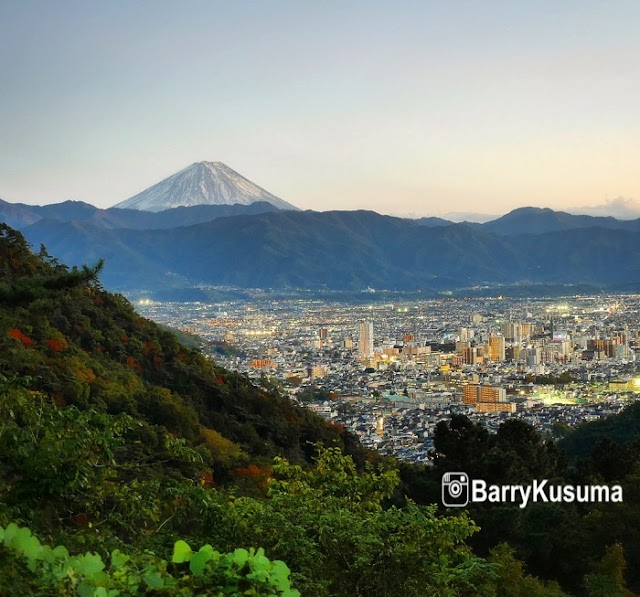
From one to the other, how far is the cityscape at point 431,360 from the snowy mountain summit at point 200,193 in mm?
103595

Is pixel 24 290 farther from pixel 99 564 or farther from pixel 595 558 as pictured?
pixel 595 558

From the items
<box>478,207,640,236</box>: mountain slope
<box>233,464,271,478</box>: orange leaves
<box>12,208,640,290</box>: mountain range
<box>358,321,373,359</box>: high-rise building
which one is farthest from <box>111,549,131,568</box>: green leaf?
<box>478,207,640,236</box>: mountain slope

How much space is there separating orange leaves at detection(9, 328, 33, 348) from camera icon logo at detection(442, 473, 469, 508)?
Answer: 6166mm

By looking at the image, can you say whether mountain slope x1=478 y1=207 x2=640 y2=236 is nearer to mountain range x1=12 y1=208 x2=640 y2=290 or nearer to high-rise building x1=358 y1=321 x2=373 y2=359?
mountain range x1=12 y1=208 x2=640 y2=290

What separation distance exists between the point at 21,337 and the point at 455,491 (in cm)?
658

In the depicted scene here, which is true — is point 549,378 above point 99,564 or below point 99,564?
below

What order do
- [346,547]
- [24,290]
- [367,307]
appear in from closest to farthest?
[346,547], [24,290], [367,307]

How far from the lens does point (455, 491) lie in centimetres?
1112

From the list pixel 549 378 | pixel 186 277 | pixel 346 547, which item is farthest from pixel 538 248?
pixel 346 547

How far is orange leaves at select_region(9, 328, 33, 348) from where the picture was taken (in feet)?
39.3

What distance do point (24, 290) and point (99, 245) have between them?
413 ft

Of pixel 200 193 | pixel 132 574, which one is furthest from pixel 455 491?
pixel 200 193

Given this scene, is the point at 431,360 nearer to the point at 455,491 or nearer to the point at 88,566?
the point at 455,491

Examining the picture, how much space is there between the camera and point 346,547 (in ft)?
15.2
